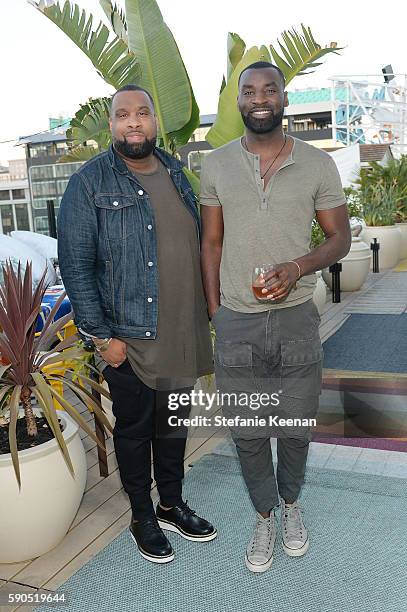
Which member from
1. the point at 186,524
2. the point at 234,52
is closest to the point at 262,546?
the point at 186,524

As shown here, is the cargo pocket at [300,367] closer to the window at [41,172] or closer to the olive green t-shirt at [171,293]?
the olive green t-shirt at [171,293]

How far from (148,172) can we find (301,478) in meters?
1.42

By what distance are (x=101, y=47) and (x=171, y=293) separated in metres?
2.26

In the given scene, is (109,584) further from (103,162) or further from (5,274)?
(103,162)

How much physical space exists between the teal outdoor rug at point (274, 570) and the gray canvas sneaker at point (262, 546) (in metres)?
0.04

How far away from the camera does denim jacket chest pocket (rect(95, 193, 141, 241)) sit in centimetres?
233

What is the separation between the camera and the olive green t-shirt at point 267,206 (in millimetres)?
2244

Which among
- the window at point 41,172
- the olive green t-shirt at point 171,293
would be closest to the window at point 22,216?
the window at point 41,172

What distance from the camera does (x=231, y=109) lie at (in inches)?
162

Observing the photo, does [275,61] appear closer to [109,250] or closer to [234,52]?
[234,52]

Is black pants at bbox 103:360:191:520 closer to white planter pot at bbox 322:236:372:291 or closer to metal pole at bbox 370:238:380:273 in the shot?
white planter pot at bbox 322:236:372:291

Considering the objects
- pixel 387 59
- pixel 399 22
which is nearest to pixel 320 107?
pixel 387 59

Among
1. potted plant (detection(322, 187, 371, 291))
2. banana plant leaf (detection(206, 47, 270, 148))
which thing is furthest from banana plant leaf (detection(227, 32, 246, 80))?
potted plant (detection(322, 187, 371, 291))

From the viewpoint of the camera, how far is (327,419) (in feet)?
14.2
